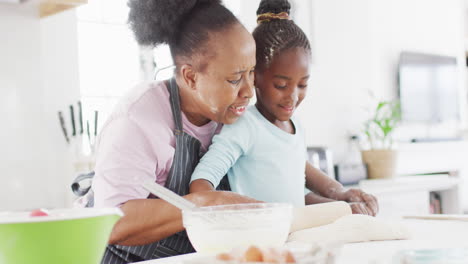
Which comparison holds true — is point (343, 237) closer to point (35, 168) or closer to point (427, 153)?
point (35, 168)

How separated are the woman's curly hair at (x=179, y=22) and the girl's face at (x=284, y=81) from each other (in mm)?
155

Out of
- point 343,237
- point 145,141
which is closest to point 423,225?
point 343,237

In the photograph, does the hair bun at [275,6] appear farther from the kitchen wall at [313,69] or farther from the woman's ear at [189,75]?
the kitchen wall at [313,69]

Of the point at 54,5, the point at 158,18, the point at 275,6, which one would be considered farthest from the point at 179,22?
the point at 54,5

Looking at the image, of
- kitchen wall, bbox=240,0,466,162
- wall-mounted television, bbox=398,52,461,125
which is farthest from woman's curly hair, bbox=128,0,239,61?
wall-mounted television, bbox=398,52,461,125

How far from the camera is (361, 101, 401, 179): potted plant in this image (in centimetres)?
415

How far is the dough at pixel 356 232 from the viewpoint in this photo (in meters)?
0.89

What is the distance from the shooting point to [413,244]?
844mm

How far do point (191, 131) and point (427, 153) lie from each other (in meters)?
4.14

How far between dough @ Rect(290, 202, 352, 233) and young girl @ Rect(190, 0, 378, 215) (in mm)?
156

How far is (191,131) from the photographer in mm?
1214

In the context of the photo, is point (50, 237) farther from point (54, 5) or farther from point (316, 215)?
point (54, 5)

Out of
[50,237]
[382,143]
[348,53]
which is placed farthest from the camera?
[382,143]

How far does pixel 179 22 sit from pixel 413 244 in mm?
684
